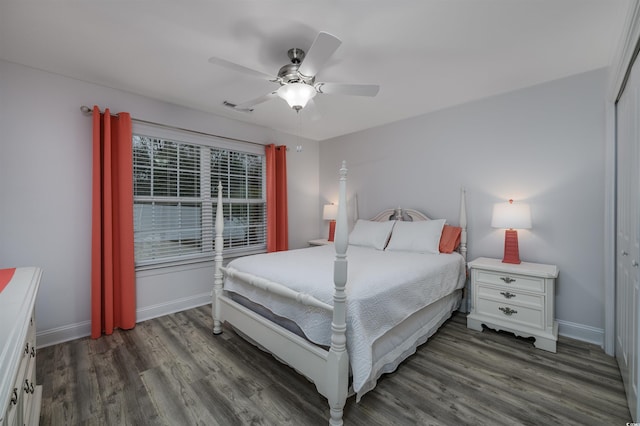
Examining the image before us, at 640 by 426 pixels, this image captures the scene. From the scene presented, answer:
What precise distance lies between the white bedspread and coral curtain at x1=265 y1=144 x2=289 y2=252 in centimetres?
126

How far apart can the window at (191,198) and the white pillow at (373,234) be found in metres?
1.47

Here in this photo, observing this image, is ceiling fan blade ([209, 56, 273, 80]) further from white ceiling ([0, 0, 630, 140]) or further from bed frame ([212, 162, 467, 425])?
bed frame ([212, 162, 467, 425])

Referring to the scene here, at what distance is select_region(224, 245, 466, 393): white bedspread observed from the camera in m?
1.67

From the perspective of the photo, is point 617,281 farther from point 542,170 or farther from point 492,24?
point 492,24

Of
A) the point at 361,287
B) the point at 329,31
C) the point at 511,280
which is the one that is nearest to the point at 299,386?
the point at 361,287

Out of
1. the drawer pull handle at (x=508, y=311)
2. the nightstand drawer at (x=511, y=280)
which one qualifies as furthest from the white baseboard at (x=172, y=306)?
the drawer pull handle at (x=508, y=311)

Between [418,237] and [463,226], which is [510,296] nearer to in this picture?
[463,226]

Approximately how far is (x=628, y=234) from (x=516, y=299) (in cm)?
103

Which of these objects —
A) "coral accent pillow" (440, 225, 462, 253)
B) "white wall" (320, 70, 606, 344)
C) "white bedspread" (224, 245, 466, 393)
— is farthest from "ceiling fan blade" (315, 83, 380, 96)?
"coral accent pillow" (440, 225, 462, 253)

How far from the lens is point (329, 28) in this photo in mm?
1906

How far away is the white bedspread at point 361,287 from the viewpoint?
5.49 feet

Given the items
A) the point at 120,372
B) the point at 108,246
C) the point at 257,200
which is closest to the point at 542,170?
the point at 257,200

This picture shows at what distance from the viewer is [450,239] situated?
10.5 ft

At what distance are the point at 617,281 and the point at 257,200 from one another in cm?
396
